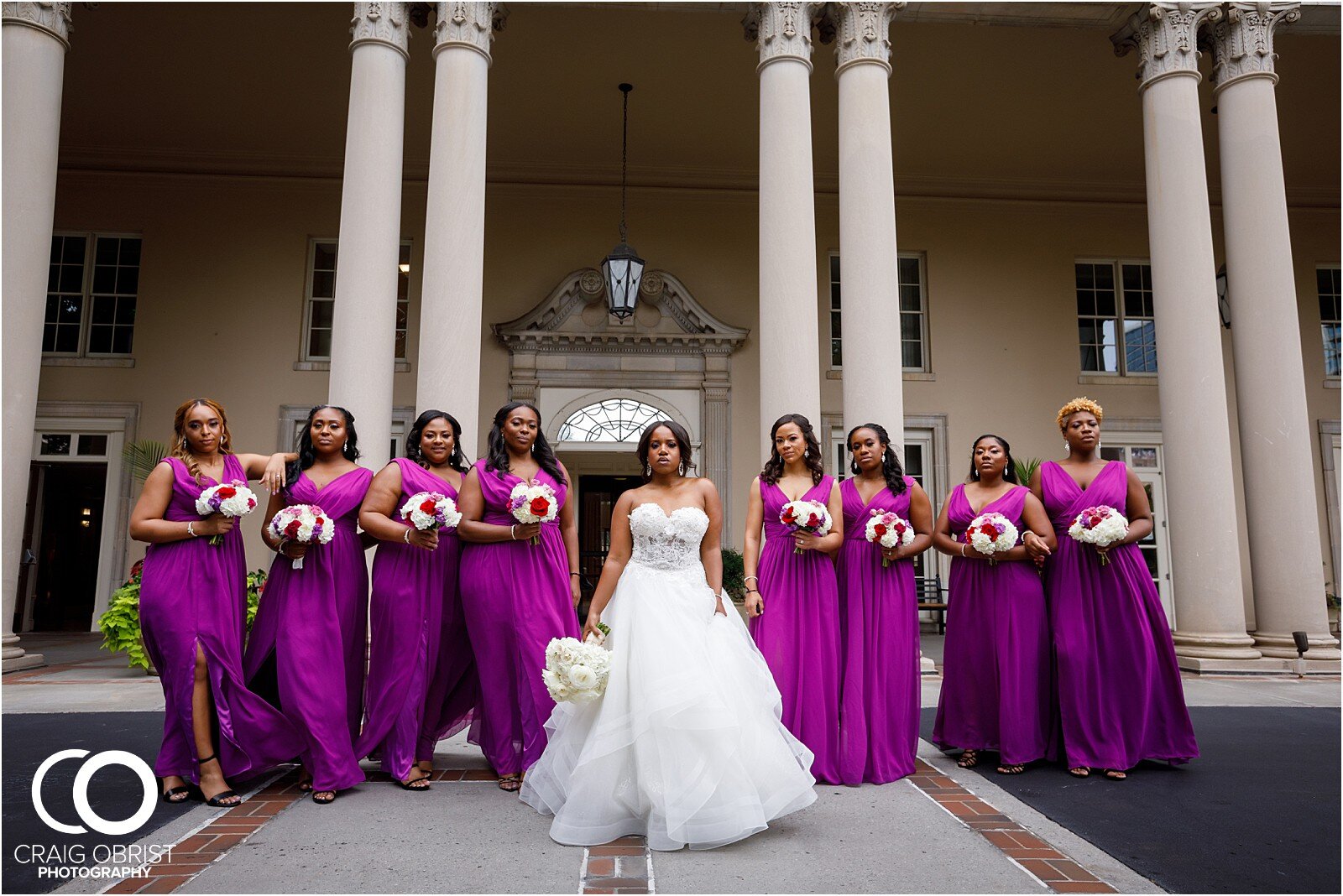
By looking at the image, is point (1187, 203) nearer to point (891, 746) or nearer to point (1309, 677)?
point (1309, 677)

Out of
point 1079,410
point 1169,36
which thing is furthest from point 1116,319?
point 1079,410

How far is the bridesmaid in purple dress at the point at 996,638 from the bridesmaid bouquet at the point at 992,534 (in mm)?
92

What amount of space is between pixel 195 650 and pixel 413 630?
3.36 ft

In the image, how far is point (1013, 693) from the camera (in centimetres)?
512

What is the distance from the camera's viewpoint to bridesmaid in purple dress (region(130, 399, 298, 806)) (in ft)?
13.8

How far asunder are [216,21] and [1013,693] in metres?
12.8

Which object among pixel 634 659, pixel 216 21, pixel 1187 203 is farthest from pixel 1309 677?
pixel 216 21

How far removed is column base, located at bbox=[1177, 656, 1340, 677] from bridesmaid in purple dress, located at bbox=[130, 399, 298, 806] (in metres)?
8.87

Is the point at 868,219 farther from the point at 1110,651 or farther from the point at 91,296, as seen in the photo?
the point at 91,296

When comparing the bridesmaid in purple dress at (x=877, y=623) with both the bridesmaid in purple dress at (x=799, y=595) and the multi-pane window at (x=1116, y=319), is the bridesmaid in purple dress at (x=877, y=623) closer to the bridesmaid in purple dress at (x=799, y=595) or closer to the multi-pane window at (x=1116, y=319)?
the bridesmaid in purple dress at (x=799, y=595)

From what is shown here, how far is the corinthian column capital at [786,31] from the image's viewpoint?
9.39 metres

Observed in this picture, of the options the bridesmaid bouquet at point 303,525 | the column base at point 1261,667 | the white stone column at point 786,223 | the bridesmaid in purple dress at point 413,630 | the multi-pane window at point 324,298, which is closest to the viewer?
the bridesmaid bouquet at point 303,525

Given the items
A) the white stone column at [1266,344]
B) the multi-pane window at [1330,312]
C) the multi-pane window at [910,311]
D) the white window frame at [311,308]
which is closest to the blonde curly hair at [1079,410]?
the white stone column at [1266,344]

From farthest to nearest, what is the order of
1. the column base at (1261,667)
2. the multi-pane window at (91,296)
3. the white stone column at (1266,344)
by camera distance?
the multi-pane window at (91,296), the white stone column at (1266,344), the column base at (1261,667)
